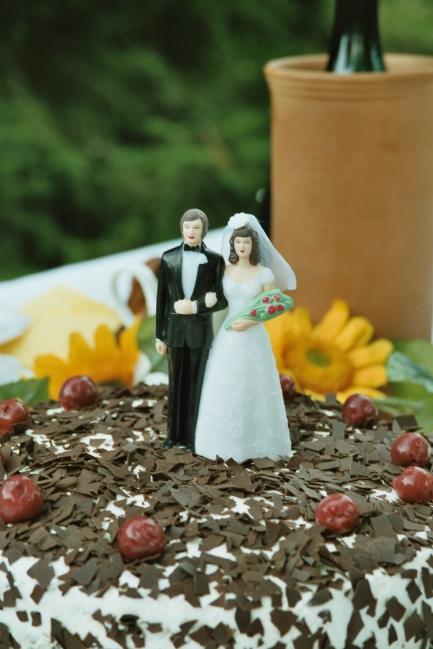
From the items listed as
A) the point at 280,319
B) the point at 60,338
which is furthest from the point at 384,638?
the point at 60,338

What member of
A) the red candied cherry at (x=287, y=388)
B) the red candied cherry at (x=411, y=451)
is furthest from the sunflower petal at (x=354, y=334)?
the red candied cherry at (x=411, y=451)

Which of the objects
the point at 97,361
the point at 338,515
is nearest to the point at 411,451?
the point at 338,515

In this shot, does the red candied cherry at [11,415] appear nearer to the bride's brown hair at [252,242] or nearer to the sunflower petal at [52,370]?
the sunflower petal at [52,370]

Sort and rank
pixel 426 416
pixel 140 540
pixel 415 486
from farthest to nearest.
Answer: pixel 426 416 → pixel 415 486 → pixel 140 540

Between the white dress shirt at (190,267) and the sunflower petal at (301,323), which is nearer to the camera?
the white dress shirt at (190,267)

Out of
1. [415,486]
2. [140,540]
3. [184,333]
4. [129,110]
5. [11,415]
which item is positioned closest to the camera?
[140,540]

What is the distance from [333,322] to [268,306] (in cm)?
72

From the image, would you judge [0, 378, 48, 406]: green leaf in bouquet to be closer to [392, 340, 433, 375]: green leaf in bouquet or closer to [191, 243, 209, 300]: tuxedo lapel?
[191, 243, 209, 300]: tuxedo lapel

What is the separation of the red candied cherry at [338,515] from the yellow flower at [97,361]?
2.61 feet

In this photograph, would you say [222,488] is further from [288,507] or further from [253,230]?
[253,230]

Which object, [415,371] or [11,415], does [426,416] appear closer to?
[415,371]

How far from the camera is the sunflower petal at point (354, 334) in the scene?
2047 mm

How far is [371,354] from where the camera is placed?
200 cm

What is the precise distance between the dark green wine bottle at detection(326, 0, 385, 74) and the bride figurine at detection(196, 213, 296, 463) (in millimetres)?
1009
